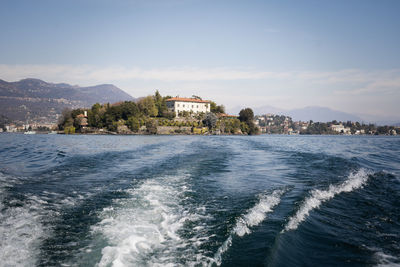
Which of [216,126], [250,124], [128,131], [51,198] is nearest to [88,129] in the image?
[128,131]

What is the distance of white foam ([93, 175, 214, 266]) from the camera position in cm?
396

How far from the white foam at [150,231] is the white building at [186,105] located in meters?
96.0

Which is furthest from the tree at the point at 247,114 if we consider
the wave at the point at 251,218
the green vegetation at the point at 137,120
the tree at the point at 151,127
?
the wave at the point at 251,218

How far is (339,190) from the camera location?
8.71m

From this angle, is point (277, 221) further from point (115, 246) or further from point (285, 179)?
point (285, 179)

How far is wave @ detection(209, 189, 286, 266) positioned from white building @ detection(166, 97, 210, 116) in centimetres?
9622

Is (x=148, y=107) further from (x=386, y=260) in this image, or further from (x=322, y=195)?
(x=386, y=260)

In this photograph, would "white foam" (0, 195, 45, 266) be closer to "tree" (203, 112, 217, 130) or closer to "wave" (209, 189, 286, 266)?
"wave" (209, 189, 286, 266)

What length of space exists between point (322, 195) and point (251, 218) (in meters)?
3.75

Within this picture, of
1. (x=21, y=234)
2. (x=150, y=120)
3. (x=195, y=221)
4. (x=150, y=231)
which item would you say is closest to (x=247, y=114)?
(x=150, y=120)

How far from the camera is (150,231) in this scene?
5.12 meters

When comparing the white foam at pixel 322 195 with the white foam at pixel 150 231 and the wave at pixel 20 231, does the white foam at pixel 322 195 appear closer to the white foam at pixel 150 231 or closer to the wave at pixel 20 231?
the white foam at pixel 150 231

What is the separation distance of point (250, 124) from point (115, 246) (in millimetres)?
106514

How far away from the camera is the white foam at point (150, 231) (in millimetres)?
3961
